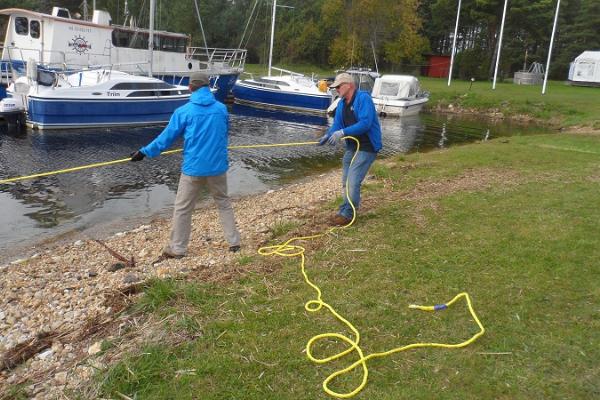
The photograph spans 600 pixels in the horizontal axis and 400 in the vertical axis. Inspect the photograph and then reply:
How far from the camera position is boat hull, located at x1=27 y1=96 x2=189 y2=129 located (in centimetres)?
1989

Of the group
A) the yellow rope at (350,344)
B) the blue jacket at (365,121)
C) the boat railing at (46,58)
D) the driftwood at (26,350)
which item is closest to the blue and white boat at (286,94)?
the boat railing at (46,58)

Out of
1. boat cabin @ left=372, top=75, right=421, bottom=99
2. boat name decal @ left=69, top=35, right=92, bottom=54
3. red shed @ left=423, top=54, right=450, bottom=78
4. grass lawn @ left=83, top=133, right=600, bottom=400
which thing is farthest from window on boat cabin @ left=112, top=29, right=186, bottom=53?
red shed @ left=423, top=54, right=450, bottom=78

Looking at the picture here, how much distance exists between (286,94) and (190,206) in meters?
27.1

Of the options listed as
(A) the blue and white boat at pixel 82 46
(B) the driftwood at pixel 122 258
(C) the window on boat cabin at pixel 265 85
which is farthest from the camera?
(C) the window on boat cabin at pixel 265 85

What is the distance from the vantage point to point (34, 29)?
2558 cm

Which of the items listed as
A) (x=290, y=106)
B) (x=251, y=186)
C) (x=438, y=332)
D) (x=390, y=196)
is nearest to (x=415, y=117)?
(x=290, y=106)

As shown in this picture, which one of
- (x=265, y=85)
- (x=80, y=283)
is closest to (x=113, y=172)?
(x=80, y=283)

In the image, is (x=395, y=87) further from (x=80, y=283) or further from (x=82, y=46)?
(x=80, y=283)

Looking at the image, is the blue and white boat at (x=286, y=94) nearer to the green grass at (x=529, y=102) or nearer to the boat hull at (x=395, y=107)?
the boat hull at (x=395, y=107)

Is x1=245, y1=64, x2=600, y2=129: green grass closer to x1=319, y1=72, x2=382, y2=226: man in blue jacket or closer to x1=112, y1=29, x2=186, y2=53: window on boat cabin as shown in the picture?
x1=112, y1=29, x2=186, y2=53: window on boat cabin

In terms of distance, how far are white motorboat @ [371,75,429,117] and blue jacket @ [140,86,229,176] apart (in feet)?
87.4

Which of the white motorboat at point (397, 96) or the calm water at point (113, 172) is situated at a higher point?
the white motorboat at point (397, 96)

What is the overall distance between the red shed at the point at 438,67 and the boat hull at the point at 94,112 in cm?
4416

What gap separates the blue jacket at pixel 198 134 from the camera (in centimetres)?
665
